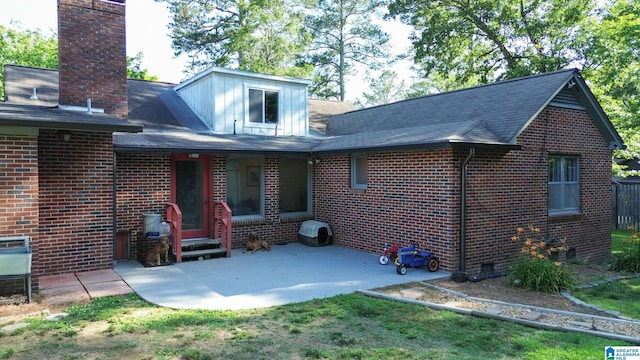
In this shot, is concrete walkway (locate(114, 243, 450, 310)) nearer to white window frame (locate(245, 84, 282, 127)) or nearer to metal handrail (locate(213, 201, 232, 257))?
metal handrail (locate(213, 201, 232, 257))

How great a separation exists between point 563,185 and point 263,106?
8.40 m

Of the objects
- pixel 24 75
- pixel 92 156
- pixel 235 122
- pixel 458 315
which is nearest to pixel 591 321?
pixel 458 315

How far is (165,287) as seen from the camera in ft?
23.4

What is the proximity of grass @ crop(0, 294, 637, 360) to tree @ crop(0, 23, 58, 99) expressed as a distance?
34.1 metres

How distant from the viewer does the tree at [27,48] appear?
33281 millimetres

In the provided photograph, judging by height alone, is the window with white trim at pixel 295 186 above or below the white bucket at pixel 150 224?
above

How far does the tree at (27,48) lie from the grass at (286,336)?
112ft

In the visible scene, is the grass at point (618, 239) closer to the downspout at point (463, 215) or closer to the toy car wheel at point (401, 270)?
the downspout at point (463, 215)

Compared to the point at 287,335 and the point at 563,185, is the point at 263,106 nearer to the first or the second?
the point at 563,185

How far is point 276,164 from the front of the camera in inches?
459

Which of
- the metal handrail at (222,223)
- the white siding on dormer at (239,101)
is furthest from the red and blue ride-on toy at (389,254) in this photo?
the white siding on dormer at (239,101)

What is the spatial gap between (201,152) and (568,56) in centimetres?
1781

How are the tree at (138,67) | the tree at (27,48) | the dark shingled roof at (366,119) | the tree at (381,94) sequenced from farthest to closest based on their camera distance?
1. the tree at (381,94)
2. the tree at (27,48)
3. the tree at (138,67)
4. the dark shingled roof at (366,119)

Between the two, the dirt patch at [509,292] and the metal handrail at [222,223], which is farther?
the metal handrail at [222,223]
